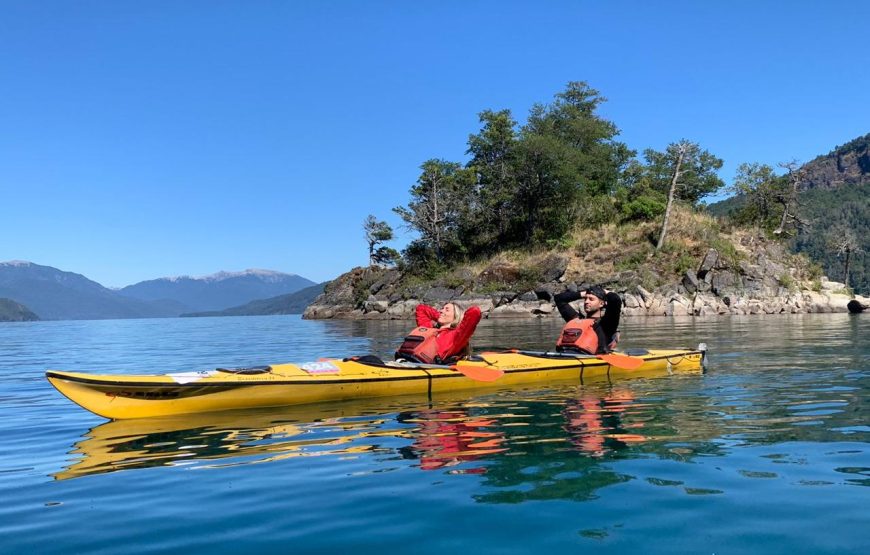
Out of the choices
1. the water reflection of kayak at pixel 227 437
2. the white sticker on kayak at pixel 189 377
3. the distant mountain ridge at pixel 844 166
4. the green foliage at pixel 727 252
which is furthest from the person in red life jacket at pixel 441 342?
the distant mountain ridge at pixel 844 166

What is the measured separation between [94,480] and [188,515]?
1538mm

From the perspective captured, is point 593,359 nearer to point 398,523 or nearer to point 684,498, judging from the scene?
point 684,498

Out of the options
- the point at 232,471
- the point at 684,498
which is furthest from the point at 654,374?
the point at 232,471

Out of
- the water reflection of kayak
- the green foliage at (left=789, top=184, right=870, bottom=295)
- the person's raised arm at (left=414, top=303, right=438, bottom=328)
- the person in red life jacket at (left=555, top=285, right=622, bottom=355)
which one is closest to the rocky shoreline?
the person in red life jacket at (left=555, top=285, right=622, bottom=355)

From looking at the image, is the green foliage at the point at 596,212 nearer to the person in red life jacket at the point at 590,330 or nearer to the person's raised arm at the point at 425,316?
the person in red life jacket at the point at 590,330

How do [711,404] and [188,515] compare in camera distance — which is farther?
[711,404]

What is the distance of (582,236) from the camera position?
4434 cm

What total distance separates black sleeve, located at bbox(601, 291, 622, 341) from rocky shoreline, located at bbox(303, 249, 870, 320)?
83.8 ft

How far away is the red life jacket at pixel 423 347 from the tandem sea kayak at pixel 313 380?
13.4 inches

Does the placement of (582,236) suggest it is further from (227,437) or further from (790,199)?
(227,437)

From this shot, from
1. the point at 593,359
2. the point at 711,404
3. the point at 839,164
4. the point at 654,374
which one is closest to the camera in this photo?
the point at 711,404

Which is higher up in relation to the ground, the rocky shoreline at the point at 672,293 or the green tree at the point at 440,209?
→ the green tree at the point at 440,209

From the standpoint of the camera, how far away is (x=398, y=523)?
3820 mm

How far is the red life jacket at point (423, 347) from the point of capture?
391 inches
